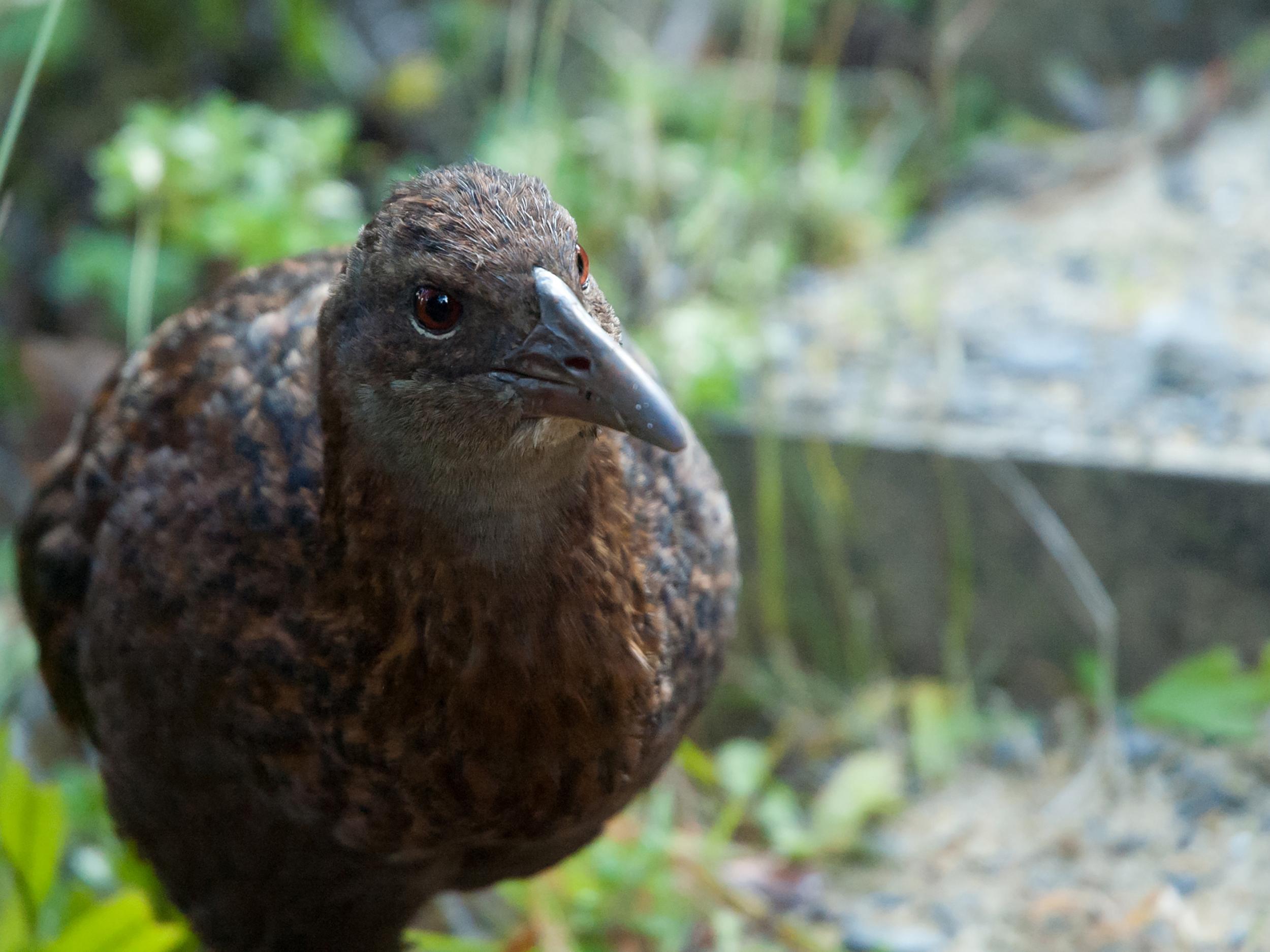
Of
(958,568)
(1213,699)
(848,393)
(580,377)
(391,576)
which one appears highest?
(848,393)

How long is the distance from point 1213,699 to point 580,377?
1.91 meters

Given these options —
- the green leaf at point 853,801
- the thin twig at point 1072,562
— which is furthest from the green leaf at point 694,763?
the thin twig at point 1072,562

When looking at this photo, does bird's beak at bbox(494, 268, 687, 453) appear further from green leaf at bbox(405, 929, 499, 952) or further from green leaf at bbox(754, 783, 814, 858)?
green leaf at bbox(754, 783, 814, 858)

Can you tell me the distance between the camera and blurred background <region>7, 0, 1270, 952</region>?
2.81m

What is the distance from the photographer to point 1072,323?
3.66m

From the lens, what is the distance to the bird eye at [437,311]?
151 centimetres

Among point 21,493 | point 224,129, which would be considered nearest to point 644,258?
point 224,129

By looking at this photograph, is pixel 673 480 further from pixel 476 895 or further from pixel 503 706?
pixel 476 895

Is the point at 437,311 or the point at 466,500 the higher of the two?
the point at 437,311

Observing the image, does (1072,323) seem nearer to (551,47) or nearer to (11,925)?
(551,47)

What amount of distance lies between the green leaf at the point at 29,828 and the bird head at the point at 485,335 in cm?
86

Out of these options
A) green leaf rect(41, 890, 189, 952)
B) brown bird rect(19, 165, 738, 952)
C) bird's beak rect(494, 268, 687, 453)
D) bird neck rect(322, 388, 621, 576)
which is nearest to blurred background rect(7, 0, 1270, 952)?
green leaf rect(41, 890, 189, 952)

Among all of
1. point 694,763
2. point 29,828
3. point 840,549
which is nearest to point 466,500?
point 29,828

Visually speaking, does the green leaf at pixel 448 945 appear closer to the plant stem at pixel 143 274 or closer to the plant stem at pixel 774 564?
the plant stem at pixel 774 564
